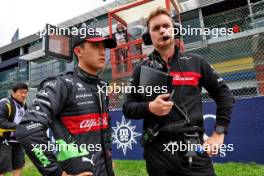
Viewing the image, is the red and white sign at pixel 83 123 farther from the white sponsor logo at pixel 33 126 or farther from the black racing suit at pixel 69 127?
the white sponsor logo at pixel 33 126

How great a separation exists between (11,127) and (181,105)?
3742mm

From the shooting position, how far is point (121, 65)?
8.76 meters

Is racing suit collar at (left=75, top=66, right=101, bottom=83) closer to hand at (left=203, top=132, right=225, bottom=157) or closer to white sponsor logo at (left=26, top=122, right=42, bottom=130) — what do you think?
white sponsor logo at (left=26, top=122, right=42, bottom=130)

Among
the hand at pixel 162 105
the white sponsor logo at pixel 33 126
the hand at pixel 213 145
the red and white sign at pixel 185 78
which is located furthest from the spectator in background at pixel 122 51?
the white sponsor logo at pixel 33 126

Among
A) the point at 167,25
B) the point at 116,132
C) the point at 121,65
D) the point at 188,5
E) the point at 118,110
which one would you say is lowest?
the point at 116,132

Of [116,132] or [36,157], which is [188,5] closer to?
[116,132]

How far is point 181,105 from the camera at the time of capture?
1.95 m

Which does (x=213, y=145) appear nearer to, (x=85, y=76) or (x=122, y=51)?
(x=85, y=76)

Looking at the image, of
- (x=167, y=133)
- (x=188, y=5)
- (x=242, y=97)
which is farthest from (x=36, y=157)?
(x=188, y=5)

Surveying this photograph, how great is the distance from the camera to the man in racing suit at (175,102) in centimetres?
185

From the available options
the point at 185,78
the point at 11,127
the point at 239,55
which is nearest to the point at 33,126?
the point at 185,78

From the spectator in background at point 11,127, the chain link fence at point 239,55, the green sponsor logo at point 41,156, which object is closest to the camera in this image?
the green sponsor logo at point 41,156

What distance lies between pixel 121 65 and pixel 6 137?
14.5 feet

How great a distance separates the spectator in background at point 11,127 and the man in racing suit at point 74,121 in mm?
3286
